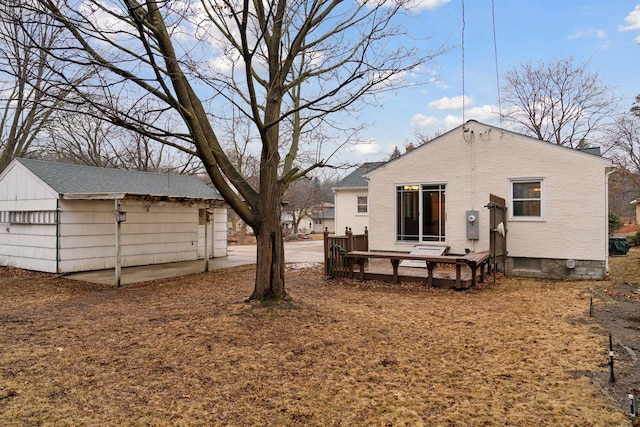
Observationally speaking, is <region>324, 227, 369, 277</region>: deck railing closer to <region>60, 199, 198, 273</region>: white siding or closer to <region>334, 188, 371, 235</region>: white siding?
<region>60, 199, 198, 273</region>: white siding

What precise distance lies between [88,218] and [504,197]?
1208cm

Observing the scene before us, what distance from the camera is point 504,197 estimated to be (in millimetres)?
10734

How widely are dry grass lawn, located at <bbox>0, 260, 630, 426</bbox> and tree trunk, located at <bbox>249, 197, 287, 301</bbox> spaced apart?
343 mm

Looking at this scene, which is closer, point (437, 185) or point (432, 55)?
point (432, 55)

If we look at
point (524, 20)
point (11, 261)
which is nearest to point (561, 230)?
point (524, 20)

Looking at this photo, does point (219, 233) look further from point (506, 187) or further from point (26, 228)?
point (506, 187)

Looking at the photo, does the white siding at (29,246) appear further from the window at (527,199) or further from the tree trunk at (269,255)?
the window at (527,199)

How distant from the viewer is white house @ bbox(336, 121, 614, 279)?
9.84 metres

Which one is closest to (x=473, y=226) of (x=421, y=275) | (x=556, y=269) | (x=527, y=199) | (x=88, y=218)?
(x=527, y=199)

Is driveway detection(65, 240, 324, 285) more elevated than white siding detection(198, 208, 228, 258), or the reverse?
white siding detection(198, 208, 228, 258)

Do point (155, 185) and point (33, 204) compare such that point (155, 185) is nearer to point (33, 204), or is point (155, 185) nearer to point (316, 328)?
point (33, 204)

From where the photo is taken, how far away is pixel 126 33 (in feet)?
16.1

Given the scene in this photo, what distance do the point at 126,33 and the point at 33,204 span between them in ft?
31.1

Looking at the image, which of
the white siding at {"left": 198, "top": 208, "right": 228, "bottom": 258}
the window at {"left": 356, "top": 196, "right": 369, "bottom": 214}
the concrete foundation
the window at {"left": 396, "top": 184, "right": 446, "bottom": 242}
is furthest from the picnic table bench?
the window at {"left": 356, "top": 196, "right": 369, "bottom": 214}
